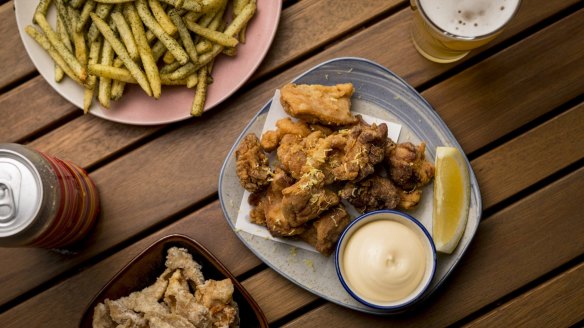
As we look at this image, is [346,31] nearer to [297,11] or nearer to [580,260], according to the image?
[297,11]

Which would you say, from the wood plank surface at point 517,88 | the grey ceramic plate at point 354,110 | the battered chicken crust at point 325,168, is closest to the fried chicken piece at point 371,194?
the battered chicken crust at point 325,168

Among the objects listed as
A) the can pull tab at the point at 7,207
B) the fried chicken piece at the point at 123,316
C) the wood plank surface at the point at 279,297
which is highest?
the wood plank surface at the point at 279,297

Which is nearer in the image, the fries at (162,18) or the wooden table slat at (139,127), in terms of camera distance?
the fries at (162,18)

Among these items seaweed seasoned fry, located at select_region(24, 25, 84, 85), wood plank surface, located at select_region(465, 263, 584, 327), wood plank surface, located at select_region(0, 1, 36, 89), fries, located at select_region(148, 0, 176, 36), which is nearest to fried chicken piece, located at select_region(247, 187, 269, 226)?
fries, located at select_region(148, 0, 176, 36)

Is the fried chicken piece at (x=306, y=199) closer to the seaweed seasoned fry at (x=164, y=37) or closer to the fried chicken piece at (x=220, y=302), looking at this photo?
the fried chicken piece at (x=220, y=302)

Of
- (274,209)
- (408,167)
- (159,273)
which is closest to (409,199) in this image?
(408,167)

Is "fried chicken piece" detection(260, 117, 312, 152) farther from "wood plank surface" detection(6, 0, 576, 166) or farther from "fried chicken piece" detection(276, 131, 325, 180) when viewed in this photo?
"wood plank surface" detection(6, 0, 576, 166)
